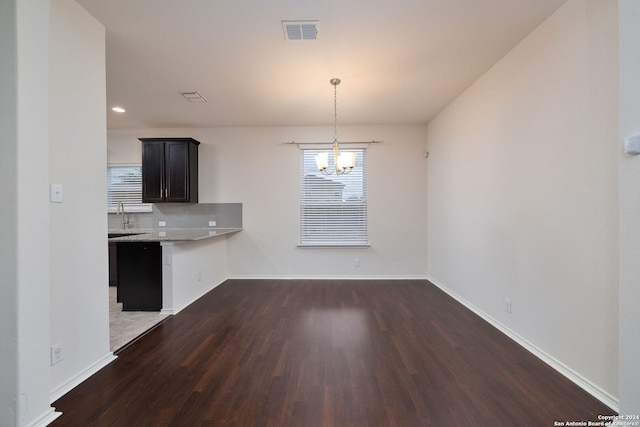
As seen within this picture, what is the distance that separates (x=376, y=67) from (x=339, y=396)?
2.97 meters

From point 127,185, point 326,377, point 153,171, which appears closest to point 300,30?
point 326,377

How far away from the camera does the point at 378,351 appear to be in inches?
88.8

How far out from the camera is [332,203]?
4.65 meters

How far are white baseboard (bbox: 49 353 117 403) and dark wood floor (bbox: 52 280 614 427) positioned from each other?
4 cm

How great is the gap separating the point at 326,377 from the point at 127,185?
4931 millimetres

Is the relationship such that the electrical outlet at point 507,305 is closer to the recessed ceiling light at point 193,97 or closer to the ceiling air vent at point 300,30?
the ceiling air vent at point 300,30

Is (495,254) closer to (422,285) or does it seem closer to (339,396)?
(422,285)

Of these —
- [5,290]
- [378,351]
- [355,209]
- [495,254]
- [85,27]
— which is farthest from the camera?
[355,209]

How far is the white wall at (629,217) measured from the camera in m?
1.29

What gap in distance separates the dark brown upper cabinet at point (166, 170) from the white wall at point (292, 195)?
1.19 feet

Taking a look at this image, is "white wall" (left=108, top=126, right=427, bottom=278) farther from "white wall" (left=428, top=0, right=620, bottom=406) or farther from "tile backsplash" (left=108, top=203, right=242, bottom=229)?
"white wall" (left=428, top=0, right=620, bottom=406)

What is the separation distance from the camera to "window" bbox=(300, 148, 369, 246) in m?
4.64

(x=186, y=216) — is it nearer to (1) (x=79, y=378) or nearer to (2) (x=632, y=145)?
(1) (x=79, y=378)

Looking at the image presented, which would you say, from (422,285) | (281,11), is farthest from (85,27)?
(422,285)
